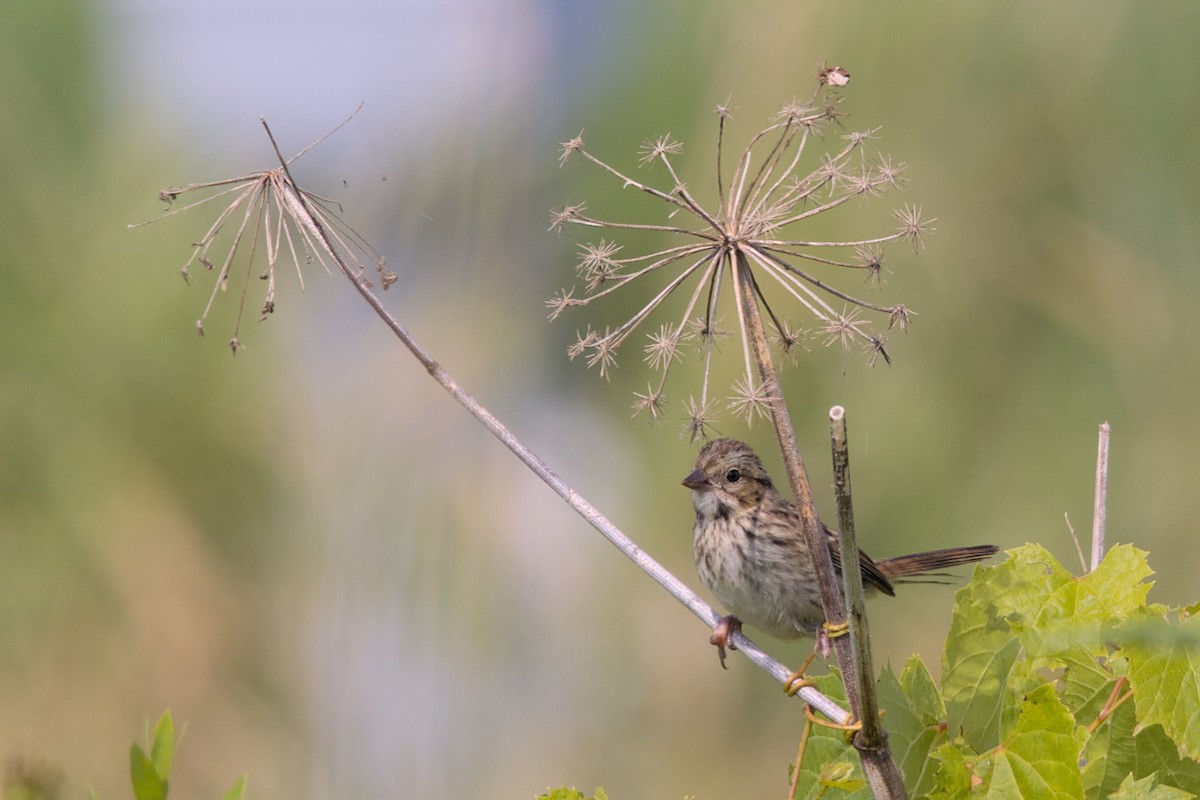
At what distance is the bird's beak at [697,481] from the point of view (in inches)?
121

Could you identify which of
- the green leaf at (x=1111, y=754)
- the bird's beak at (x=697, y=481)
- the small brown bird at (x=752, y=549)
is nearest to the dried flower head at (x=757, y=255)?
the green leaf at (x=1111, y=754)

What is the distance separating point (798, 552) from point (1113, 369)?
1877mm

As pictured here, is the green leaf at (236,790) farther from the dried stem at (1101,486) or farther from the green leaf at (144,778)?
the dried stem at (1101,486)

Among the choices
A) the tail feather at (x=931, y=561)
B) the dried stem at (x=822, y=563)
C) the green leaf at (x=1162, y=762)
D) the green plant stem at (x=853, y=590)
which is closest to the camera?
the green plant stem at (x=853, y=590)

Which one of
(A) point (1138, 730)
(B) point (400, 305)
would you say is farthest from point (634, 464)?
(A) point (1138, 730)

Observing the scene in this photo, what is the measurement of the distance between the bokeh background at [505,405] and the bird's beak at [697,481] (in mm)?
944

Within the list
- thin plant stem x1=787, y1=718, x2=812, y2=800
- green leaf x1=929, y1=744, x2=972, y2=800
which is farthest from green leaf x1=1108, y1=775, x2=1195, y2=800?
thin plant stem x1=787, y1=718, x2=812, y2=800

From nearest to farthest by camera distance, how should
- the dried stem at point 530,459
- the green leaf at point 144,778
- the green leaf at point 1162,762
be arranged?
1. the green leaf at point 144,778
2. the green leaf at point 1162,762
3. the dried stem at point 530,459

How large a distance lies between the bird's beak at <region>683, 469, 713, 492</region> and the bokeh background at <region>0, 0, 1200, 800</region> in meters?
0.94

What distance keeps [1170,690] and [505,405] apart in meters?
3.55

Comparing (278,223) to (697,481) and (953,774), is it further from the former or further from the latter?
(697,481)

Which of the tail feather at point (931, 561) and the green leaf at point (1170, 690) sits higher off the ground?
the tail feather at point (931, 561)

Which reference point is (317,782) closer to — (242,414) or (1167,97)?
(242,414)

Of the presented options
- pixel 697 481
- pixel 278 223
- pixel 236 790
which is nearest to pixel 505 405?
pixel 697 481
